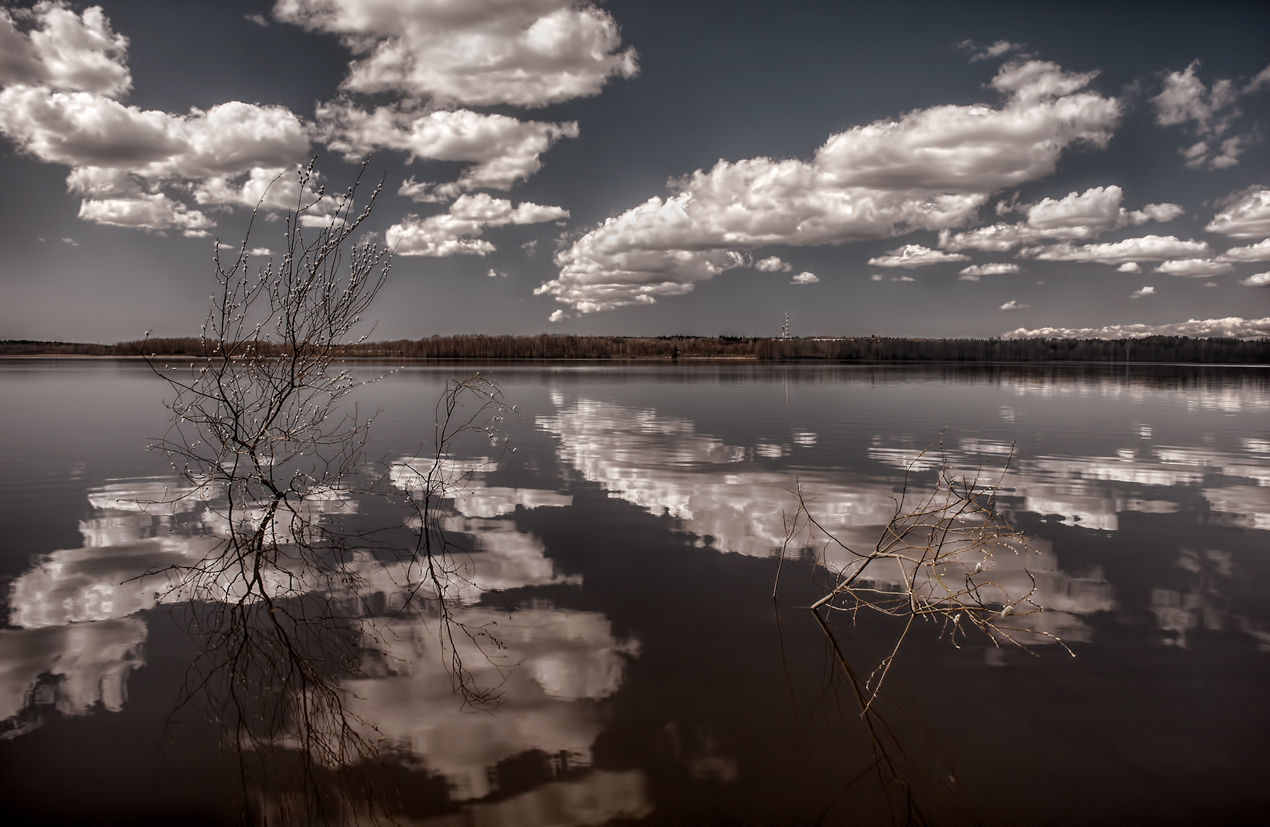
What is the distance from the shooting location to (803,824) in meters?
3.40

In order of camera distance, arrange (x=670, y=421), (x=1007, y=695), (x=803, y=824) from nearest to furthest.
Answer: (x=803, y=824), (x=1007, y=695), (x=670, y=421)

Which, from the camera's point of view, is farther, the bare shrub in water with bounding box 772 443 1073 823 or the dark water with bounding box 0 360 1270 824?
the bare shrub in water with bounding box 772 443 1073 823

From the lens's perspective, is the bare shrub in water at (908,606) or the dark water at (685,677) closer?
the dark water at (685,677)

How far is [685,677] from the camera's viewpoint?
4801mm

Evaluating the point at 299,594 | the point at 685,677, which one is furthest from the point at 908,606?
the point at 299,594

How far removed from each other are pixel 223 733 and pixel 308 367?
5.48m

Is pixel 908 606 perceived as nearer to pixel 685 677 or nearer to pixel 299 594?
pixel 685 677

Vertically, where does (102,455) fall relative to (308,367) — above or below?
below

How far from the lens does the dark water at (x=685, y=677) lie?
142 inches

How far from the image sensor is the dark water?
3.60 meters

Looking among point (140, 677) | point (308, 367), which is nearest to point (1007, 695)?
point (140, 677)

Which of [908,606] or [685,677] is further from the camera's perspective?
[908,606]

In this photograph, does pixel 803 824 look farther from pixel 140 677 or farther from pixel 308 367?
pixel 308 367

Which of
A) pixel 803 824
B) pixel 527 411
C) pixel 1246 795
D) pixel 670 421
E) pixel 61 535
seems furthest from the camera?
pixel 527 411
